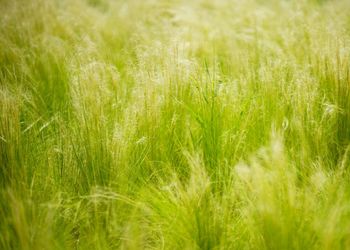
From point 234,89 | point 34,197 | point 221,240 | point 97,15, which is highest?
point 97,15

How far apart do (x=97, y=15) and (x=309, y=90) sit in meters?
3.02

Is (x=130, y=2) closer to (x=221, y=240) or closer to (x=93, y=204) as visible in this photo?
(x=93, y=204)

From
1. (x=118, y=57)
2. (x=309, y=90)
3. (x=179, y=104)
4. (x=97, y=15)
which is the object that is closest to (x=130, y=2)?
(x=97, y=15)

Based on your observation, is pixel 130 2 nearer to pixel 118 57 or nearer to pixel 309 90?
pixel 118 57

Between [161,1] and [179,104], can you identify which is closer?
[179,104]

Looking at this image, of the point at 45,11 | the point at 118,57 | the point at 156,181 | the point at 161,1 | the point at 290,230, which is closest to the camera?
the point at 290,230

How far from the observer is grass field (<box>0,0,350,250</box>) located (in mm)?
1399

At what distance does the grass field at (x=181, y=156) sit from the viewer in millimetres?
1399

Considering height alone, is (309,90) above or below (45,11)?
below

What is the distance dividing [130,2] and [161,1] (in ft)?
1.44

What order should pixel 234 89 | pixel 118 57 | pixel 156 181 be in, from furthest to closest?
pixel 118 57 → pixel 234 89 → pixel 156 181

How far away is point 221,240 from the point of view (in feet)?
4.72

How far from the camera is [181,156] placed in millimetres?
1938

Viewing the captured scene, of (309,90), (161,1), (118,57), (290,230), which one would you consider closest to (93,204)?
(290,230)
